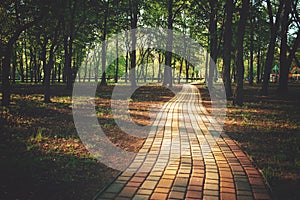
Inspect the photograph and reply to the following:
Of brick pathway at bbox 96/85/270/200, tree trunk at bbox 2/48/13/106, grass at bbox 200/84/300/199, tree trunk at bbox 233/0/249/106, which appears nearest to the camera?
brick pathway at bbox 96/85/270/200

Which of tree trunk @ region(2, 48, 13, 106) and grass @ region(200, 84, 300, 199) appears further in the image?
tree trunk @ region(2, 48, 13, 106)

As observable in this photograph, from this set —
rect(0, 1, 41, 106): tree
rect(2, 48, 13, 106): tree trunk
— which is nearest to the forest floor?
rect(2, 48, 13, 106): tree trunk

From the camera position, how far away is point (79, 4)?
18.2 metres

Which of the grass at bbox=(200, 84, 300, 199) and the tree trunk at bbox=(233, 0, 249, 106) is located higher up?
the tree trunk at bbox=(233, 0, 249, 106)

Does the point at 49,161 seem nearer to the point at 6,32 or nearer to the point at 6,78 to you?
the point at 6,78

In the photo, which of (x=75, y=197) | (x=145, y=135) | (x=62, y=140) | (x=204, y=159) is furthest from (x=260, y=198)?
(x=62, y=140)

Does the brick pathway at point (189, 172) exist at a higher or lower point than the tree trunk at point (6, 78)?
lower

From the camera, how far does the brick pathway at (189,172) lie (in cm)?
353

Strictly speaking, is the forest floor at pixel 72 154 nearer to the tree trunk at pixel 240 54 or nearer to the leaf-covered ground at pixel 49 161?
the leaf-covered ground at pixel 49 161

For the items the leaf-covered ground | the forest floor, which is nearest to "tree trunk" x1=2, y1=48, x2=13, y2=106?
the forest floor

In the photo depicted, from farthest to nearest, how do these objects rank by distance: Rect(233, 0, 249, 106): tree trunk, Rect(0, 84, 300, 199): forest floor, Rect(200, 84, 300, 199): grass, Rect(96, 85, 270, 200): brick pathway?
1. Rect(233, 0, 249, 106): tree trunk
2. Rect(200, 84, 300, 199): grass
3. Rect(0, 84, 300, 199): forest floor
4. Rect(96, 85, 270, 200): brick pathway

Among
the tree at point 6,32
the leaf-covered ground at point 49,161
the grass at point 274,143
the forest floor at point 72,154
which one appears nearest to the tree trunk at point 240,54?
the grass at point 274,143

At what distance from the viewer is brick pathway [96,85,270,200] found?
353 cm

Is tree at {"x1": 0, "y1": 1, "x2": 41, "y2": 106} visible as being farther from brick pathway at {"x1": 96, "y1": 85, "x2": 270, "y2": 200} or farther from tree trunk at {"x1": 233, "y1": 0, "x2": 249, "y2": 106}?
tree trunk at {"x1": 233, "y1": 0, "x2": 249, "y2": 106}
